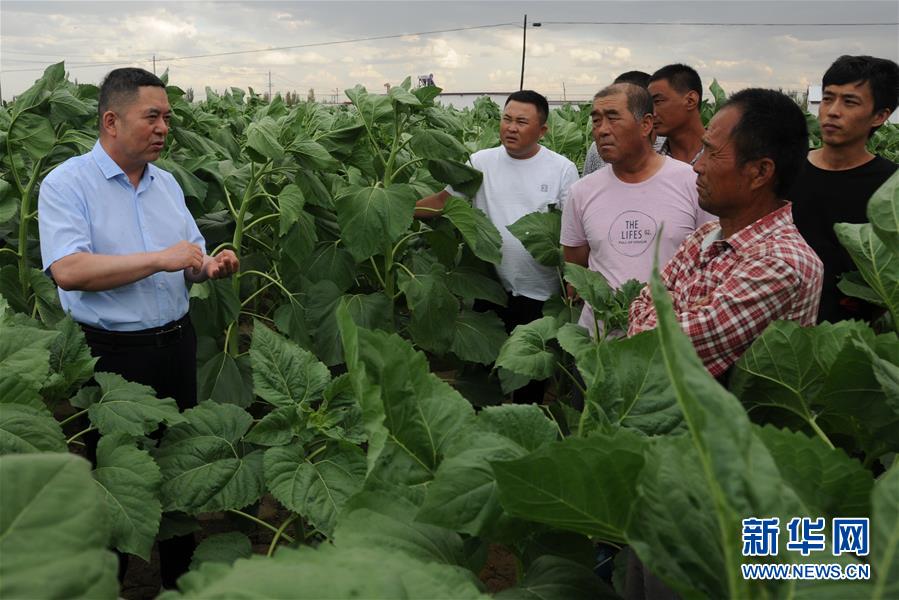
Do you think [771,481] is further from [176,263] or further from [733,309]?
[176,263]

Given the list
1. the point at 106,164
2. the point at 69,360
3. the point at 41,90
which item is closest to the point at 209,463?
the point at 69,360

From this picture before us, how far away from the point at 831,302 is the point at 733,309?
3.57 feet

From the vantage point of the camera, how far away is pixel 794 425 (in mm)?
1318

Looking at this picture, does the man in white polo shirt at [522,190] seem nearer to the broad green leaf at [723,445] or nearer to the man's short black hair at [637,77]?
the man's short black hair at [637,77]

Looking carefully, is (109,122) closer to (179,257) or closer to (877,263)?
(179,257)

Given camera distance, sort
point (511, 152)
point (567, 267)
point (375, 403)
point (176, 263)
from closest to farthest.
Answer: point (375, 403) < point (176, 263) < point (567, 267) < point (511, 152)

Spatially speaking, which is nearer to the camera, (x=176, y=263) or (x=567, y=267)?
(x=176, y=263)

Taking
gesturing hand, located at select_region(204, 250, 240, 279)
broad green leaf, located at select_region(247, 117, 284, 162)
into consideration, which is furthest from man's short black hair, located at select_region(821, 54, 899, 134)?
gesturing hand, located at select_region(204, 250, 240, 279)

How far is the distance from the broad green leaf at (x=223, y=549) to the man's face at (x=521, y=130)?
244 cm

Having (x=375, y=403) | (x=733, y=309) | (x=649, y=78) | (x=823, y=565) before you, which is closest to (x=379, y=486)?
(x=375, y=403)

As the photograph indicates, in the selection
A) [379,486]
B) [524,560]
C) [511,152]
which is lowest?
[524,560]

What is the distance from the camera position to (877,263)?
1.37m

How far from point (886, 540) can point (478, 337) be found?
12.2 ft

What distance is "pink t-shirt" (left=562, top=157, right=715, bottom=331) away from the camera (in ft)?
9.64
